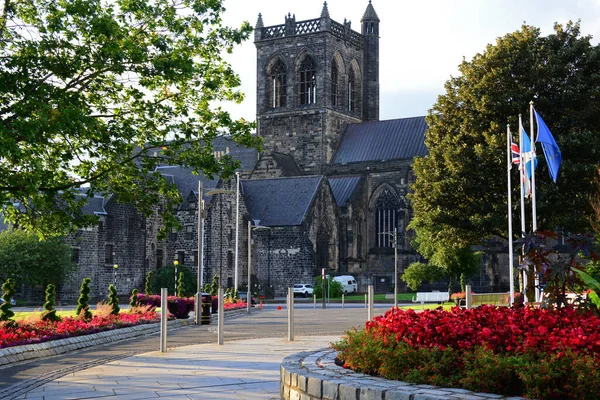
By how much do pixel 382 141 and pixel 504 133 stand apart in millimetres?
49559

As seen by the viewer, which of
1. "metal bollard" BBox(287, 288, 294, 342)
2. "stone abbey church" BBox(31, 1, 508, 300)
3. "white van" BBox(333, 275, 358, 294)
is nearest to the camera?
"metal bollard" BBox(287, 288, 294, 342)

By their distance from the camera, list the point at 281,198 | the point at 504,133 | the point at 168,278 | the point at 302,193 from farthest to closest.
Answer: the point at 281,198
the point at 302,193
the point at 168,278
the point at 504,133

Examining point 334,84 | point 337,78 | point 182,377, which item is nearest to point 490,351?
point 182,377

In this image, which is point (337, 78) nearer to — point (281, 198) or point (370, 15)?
point (370, 15)

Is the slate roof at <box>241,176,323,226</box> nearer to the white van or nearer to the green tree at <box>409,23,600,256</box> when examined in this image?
the white van

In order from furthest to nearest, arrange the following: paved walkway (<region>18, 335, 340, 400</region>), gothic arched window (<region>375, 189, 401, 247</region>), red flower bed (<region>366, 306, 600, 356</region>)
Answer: gothic arched window (<region>375, 189, 401, 247</region>) < paved walkway (<region>18, 335, 340, 400</region>) < red flower bed (<region>366, 306, 600, 356</region>)

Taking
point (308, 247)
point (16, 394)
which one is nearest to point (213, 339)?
point (16, 394)

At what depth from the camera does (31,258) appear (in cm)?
6475

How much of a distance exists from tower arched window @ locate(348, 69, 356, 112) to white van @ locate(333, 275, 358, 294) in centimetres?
2351

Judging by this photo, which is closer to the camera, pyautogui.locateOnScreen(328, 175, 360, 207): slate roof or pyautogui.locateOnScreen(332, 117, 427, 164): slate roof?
pyautogui.locateOnScreen(328, 175, 360, 207): slate roof

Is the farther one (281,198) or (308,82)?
(308,82)

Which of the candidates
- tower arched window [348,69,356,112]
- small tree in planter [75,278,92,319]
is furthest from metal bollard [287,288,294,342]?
tower arched window [348,69,356,112]

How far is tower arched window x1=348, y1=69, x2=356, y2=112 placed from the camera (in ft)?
318

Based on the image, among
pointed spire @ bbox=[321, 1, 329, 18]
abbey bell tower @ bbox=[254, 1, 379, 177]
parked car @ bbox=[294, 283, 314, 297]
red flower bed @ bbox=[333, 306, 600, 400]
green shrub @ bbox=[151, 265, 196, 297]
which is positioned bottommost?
red flower bed @ bbox=[333, 306, 600, 400]
